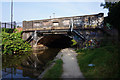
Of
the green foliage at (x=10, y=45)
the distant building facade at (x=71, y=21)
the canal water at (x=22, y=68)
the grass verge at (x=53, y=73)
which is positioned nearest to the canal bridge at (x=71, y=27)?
the distant building facade at (x=71, y=21)

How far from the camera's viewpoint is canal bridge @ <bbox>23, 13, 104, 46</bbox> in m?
9.64

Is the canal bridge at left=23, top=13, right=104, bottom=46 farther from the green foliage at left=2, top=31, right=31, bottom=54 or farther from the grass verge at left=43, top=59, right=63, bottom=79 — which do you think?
the grass verge at left=43, top=59, right=63, bottom=79

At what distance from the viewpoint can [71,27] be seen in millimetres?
10930

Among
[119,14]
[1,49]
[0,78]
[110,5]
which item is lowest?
[0,78]

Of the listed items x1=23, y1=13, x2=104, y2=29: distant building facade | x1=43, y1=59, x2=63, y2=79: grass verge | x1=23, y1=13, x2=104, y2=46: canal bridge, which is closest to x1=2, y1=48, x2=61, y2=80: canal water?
x1=43, y1=59, x2=63, y2=79: grass verge

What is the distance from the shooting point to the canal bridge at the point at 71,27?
9.64 m

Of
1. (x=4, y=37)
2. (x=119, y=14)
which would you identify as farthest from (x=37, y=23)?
(x=119, y=14)

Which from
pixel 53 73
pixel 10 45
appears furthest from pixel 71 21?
pixel 53 73

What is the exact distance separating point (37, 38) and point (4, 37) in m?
4.88

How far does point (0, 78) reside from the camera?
541 centimetres

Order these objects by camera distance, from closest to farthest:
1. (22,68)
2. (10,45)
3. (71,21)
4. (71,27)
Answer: (22,68)
(71,27)
(10,45)
(71,21)

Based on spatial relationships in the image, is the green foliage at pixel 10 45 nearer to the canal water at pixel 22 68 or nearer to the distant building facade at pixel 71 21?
the canal water at pixel 22 68

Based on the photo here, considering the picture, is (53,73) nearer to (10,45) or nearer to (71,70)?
(71,70)

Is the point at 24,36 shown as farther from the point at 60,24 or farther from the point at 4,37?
the point at 60,24
